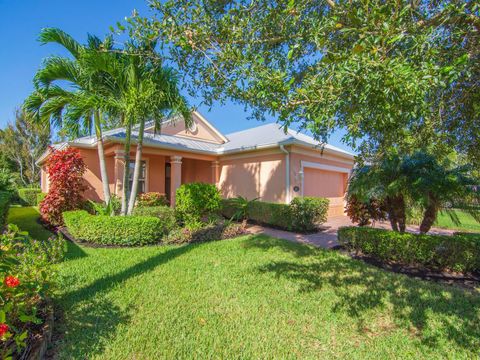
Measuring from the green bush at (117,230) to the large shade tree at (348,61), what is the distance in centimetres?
449

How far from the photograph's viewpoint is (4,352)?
228 centimetres

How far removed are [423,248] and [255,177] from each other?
8132mm

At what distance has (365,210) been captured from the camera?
721 cm

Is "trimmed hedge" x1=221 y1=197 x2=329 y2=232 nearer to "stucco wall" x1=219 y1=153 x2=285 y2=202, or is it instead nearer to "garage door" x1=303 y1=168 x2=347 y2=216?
"stucco wall" x1=219 y1=153 x2=285 y2=202

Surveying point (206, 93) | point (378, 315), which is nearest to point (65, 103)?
point (206, 93)

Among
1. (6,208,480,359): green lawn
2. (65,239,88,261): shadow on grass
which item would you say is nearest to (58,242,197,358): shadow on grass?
(6,208,480,359): green lawn

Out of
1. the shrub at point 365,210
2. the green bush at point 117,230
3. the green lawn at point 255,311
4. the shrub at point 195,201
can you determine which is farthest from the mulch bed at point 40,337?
the shrub at point 365,210

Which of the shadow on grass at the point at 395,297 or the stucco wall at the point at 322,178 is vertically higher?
the stucco wall at the point at 322,178

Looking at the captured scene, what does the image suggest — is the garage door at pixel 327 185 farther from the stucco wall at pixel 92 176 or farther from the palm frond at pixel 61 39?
the palm frond at pixel 61 39

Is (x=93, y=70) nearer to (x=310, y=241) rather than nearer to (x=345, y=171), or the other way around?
(x=310, y=241)

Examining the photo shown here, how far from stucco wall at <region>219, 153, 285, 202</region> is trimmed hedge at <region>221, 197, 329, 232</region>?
969 millimetres

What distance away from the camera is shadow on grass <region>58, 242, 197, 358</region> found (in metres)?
2.82

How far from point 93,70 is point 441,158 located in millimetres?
9974

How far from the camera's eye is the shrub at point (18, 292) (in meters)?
2.32
